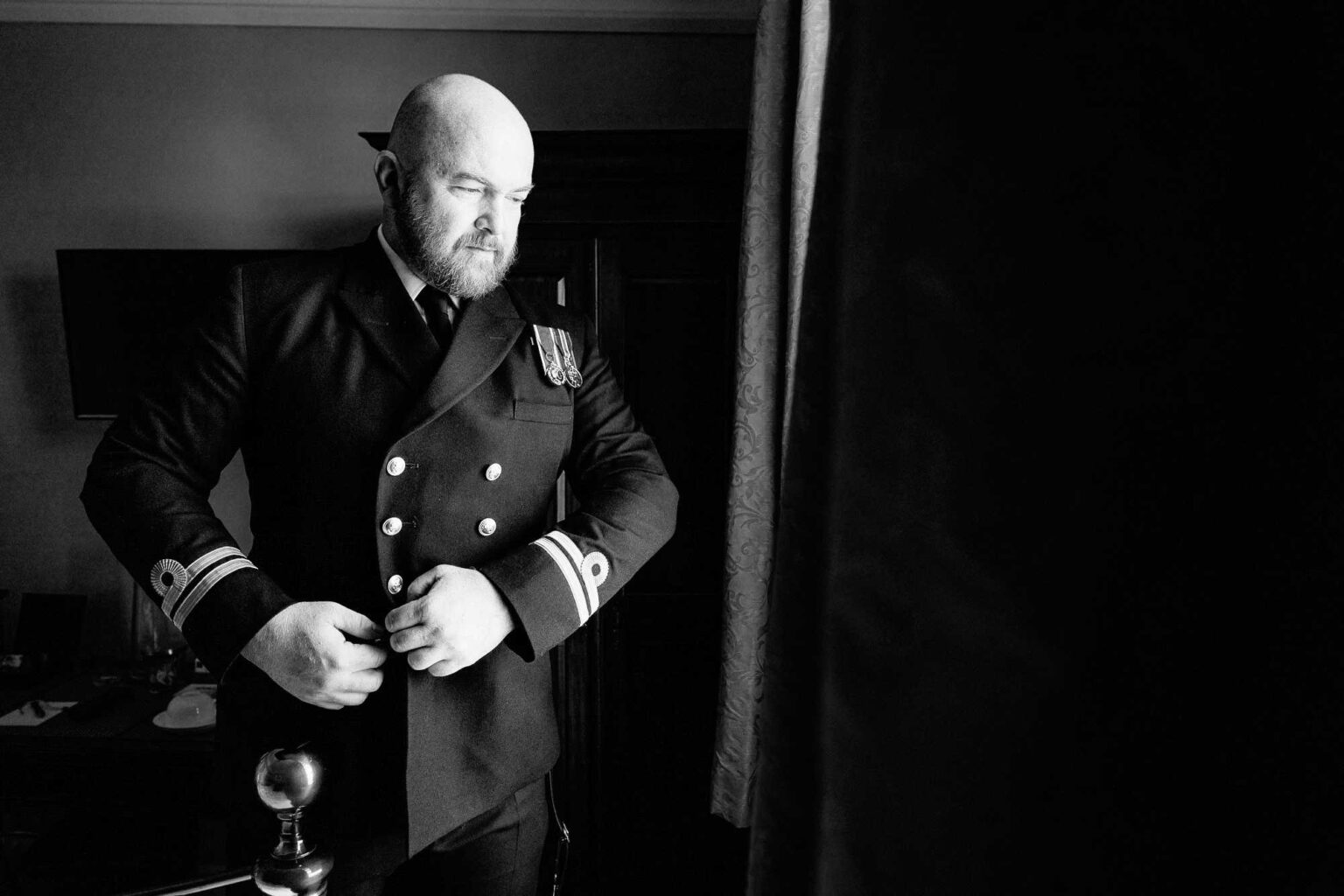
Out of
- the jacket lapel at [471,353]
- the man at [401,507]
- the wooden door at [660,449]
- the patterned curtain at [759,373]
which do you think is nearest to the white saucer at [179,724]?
the wooden door at [660,449]

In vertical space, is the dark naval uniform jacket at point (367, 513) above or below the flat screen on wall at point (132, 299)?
below

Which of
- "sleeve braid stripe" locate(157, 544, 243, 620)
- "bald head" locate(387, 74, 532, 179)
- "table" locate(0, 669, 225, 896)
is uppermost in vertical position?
"bald head" locate(387, 74, 532, 179)

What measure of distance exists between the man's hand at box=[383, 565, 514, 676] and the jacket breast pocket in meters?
0.23

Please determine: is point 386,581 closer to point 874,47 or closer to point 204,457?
point 204,457

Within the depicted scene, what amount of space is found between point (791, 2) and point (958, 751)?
4.96 ft

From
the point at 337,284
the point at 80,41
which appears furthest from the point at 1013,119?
the point at 80,41

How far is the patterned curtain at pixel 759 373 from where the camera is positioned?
54.6 inches

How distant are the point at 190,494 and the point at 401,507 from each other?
235mm

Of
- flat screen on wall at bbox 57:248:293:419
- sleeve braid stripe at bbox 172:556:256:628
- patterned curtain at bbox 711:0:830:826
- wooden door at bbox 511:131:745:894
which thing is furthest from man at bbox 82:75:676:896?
flat screen on wall at bbox 57:248:293:419

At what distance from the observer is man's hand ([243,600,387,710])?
757 millimetres

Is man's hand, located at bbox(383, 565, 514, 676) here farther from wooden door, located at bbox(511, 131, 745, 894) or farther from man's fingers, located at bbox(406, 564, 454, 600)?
wooden door, located at bbox(511, 131, 745, 894)

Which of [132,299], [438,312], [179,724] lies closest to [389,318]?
[438,312]

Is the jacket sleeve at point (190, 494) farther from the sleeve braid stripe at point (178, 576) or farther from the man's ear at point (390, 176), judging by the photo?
the man's ear at point (390, 176)

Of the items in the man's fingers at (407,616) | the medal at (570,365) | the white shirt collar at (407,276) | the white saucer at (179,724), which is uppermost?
the white shirt collar at (407,276)
